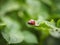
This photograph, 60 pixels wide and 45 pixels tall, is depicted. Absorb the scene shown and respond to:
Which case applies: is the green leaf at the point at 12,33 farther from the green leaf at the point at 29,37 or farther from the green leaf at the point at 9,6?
the green leaf at the point at 9,6

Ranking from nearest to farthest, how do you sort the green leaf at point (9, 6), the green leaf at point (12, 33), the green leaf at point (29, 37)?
the green leaf at point (12, 33)
the green leaf at point (29, 37)
the green leaf at point (9, 6)

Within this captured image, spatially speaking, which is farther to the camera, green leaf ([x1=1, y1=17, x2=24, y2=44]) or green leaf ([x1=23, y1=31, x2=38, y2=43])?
green leaf ([x1=23, y1=31, x2=38, y2=43])

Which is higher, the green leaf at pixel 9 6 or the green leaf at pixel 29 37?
the green leaf at pixel 9 6

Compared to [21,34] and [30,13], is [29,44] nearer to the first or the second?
[21,34]

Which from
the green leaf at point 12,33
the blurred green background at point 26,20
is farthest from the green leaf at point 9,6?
the green leaf at point 12,33

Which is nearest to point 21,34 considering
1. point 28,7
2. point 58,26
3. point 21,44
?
point 21,44

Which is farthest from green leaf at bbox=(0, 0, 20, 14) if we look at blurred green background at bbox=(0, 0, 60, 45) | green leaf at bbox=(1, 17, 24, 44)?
green leaf at bbox=(1, 17, 24, 44)

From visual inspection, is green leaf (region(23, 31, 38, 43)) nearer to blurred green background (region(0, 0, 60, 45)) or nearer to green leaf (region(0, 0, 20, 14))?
blurred green background (region(0, 0, 60, 45))
